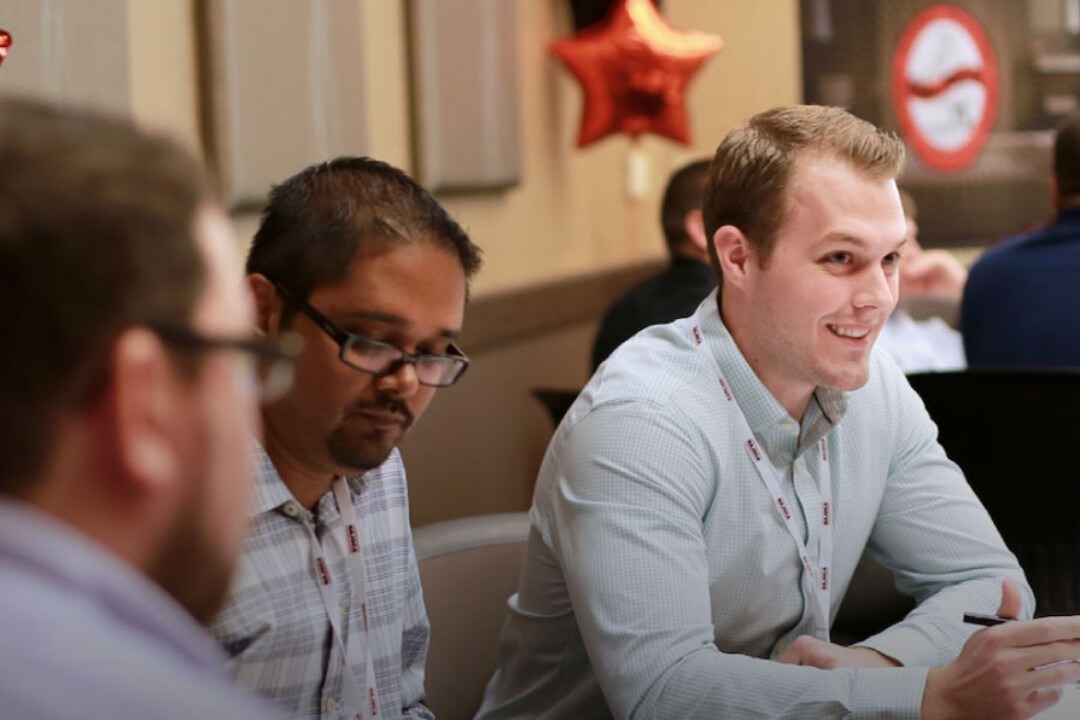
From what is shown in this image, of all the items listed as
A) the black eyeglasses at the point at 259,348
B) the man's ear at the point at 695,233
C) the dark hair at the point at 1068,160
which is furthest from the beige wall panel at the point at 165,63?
the dark hair at the point at 1068,160

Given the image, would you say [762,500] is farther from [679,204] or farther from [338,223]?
[679,204]

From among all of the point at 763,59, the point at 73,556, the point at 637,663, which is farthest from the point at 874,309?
the point at 763,59

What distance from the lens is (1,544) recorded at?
74cm

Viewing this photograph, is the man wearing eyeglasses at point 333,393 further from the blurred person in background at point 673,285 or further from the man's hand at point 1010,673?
the blurred person in background at point 673,285

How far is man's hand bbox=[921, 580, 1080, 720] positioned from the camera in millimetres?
1597

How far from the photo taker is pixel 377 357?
5.21 feet

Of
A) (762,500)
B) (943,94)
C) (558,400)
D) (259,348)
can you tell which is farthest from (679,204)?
(259,348)

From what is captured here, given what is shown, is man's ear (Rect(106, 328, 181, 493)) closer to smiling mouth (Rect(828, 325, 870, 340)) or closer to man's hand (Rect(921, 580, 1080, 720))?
man's hand (Rect(921, 580, 1080, 720))

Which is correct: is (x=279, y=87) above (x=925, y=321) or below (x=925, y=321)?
above

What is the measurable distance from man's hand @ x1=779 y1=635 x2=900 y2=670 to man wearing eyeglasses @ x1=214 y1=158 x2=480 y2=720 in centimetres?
52

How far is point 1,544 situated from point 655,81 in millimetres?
4337

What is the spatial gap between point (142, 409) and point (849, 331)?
1406 mm

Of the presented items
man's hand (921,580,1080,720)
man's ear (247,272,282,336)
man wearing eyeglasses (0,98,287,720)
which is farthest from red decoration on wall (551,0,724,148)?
man wearing eyeglasses (0,98,287,720)

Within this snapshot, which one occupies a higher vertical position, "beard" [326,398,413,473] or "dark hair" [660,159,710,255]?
"dark hair" [660,159,710,255]
